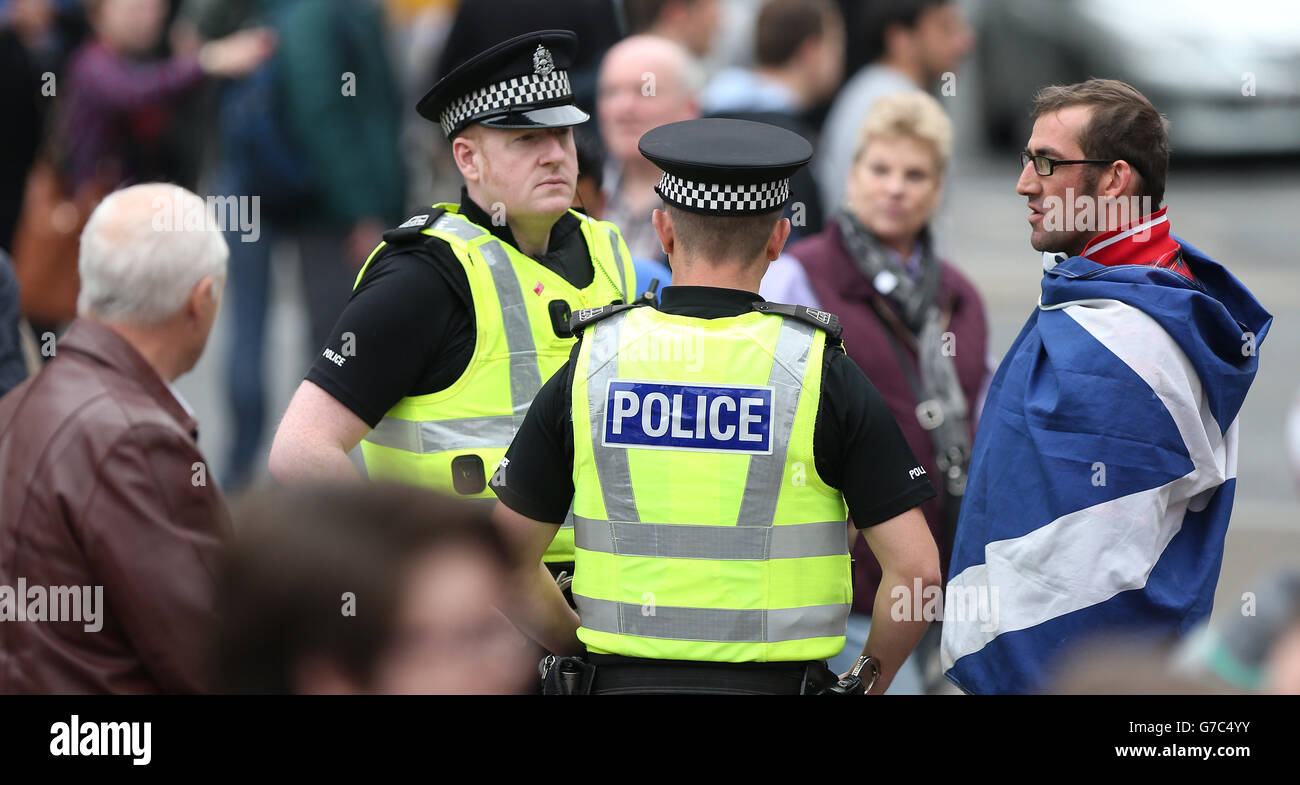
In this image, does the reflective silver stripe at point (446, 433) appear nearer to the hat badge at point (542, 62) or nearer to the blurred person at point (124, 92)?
the hat badge at point (542, 62)

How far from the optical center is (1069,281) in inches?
138

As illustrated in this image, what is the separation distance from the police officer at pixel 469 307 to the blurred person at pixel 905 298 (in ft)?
3.64

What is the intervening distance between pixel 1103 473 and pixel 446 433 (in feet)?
4.69

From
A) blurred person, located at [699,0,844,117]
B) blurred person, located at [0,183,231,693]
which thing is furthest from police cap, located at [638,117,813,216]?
blurred person, located at [699,0,844,117]

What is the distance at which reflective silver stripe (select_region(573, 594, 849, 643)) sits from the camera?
307cm

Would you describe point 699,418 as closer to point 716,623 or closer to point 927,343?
point 716,623

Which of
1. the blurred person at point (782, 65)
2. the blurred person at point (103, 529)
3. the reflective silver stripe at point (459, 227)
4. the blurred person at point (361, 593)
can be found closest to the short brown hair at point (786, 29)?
the blurred person at point (782, 65)

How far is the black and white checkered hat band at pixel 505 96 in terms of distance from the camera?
3758mm

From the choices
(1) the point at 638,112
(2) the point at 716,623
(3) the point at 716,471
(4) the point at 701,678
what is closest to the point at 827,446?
(3) the point at 716,471

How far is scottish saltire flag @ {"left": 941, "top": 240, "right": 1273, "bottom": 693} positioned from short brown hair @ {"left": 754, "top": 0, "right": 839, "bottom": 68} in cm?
352

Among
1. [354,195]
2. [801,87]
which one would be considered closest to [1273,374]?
[801,87]

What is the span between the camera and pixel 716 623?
10.1 feet
